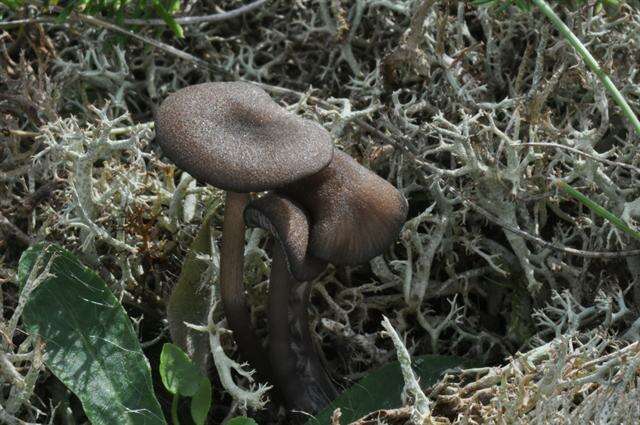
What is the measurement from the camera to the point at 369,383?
1701 mm

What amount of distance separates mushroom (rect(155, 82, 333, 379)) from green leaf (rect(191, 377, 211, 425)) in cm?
27

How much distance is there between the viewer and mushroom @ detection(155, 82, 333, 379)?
144 cm

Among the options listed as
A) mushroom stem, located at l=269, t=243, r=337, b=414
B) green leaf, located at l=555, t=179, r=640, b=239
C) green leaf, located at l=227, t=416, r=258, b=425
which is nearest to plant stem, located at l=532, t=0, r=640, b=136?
green leaf, located at l=555, t=179, r=640, b=239

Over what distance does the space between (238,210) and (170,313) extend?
27 cm

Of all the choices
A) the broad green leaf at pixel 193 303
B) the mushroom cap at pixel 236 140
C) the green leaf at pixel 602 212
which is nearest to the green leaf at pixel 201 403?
the broad green leaf at pixel 193 303

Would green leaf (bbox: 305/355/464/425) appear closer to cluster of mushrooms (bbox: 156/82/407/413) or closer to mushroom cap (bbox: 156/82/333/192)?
cluster of mushrooms (bbox: 156/82/407/413)

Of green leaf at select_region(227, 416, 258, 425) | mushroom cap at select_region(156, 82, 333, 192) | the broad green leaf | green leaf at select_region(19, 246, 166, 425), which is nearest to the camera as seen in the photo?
mushroom cap at select_region(156, 82, 333, 192)

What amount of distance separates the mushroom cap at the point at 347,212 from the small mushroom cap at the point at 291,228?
0.02 meters

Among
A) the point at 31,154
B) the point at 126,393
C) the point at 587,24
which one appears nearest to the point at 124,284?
the point at 126,393

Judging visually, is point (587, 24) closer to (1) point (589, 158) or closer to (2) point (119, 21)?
(1) point (589, 158)

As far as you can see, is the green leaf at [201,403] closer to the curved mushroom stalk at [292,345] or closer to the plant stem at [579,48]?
the curved mushroom stalk at [292,345]

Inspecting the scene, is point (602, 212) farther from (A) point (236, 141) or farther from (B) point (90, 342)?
(B) point (90, 342)

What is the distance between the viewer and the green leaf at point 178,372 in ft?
5.36

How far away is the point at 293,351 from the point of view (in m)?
1.75
